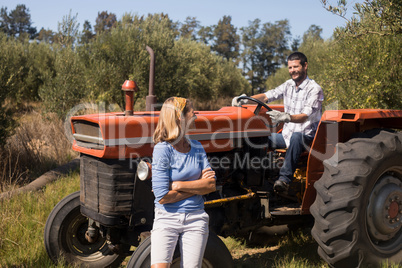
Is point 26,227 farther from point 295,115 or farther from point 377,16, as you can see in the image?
point 377,16

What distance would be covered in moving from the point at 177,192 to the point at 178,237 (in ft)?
0.91

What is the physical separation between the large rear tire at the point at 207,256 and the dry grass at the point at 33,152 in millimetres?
3859

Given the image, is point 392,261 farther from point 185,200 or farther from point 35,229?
point 35,229

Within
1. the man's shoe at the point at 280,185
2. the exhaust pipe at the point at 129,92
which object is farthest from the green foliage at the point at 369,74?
the exhaust pipe at the point at 129,92

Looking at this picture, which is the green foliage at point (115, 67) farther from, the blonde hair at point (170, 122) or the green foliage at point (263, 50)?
the green foliage at point (263, 50)

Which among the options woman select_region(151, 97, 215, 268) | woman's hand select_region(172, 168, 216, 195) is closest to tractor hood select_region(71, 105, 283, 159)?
woman select_region(151, 97, 215, 268)

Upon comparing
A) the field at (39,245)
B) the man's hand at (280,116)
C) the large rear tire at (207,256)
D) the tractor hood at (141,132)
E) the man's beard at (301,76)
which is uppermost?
the man's beard at (301,76)

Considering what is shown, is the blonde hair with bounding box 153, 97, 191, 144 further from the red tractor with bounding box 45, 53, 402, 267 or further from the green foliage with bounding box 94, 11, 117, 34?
the green foliage with bounding box 94, 11, 117, 34

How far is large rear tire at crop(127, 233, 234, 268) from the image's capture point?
2.34 metres

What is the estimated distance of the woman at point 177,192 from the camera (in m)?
2.16

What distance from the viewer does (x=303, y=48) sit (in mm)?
30625

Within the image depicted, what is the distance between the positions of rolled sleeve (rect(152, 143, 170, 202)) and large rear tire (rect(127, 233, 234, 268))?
1.36 feet

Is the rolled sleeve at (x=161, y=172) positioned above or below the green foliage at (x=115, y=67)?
below

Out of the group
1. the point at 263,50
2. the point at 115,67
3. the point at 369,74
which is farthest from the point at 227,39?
the point at 369,74
